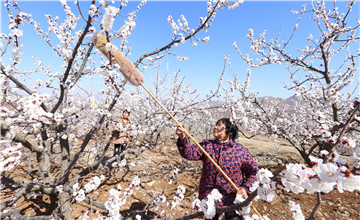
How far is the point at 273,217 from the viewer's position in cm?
386

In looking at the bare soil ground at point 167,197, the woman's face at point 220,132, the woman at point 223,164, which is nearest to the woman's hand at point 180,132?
the woman at point 223,164

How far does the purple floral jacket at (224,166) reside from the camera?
2.27m

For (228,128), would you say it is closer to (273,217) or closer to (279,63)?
(273,217)

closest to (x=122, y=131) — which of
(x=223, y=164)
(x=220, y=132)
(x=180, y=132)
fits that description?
(x=180, y=132)

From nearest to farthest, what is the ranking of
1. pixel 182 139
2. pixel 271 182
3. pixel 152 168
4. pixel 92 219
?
1. pixel 271 182
2. pixel 182 139
3. pixel 92 219
4. pixel 152 168

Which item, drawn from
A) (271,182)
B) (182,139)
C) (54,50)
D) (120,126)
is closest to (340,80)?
(182,139)

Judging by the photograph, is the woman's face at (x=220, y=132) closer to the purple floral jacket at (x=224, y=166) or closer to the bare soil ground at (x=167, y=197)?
the purple floral jacket at (x=224, y=166)

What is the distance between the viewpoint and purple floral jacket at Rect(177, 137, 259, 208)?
227 cm

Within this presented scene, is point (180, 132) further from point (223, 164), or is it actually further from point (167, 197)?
point (167, 197)

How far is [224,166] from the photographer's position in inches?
90.5

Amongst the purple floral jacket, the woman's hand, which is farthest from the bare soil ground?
the woman's hand

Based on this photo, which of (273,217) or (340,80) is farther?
(340,80)

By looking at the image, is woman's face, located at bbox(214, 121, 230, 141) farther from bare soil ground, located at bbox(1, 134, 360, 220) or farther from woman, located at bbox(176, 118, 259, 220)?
Answer: bare soil ground, located at bbox(1, 134, 360, 220)

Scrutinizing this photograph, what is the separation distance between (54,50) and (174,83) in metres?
6.06
